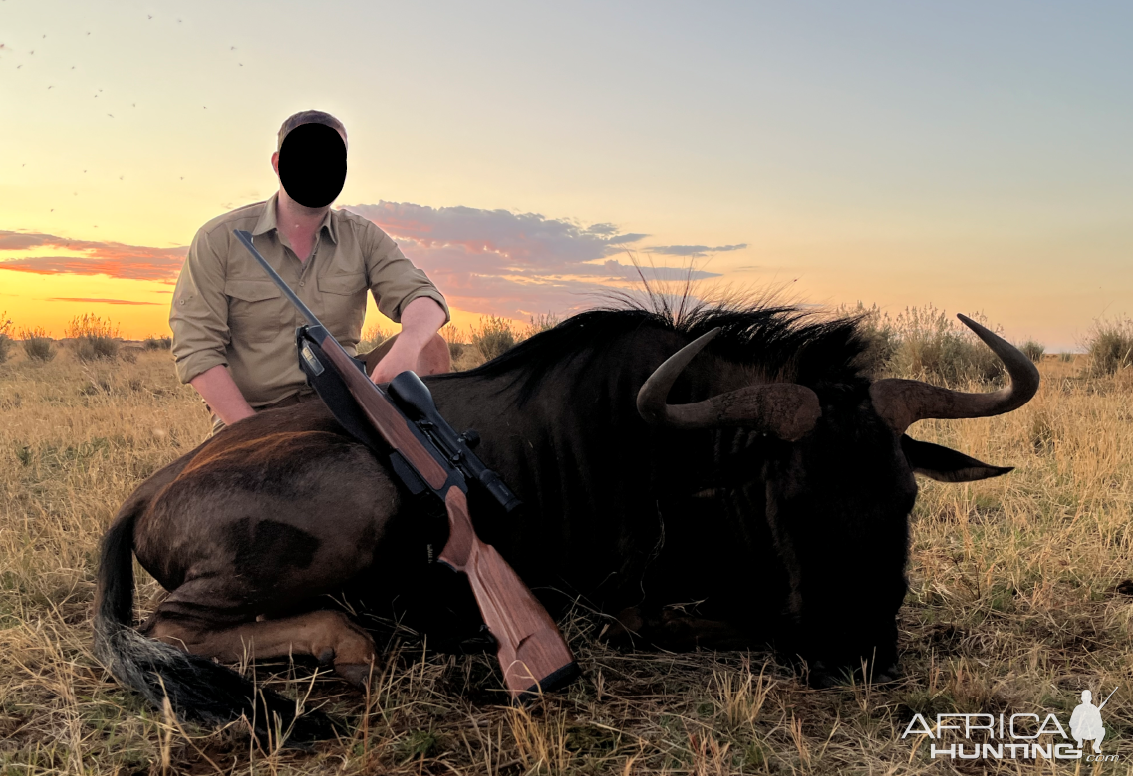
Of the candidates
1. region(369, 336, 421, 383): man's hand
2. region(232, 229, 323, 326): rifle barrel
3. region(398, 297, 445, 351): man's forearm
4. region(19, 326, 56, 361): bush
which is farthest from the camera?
region(19, 326, 56, 361): bush

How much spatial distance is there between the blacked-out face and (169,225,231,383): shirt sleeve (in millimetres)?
3413

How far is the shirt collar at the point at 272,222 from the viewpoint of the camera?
16.1ft

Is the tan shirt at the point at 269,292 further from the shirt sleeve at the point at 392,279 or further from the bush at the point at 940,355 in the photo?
the bush at the point at 940,355

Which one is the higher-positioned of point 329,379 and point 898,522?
point 329,379

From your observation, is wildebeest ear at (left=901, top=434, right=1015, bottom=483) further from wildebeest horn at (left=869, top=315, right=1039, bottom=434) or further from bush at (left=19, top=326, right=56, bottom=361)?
bush at (left=19, top=326, right=56, bottom=361)

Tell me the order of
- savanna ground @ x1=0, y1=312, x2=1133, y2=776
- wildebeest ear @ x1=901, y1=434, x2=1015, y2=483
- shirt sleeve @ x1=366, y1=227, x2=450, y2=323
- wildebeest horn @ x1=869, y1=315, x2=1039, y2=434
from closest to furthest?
1. savanna ground @ x1=0, y1=312, x2=1133, y2=776
2. wildebeest horn @ x1=869, y1=315, x2=1039, y2=434
3. wildebeest ear @ x1=901, y1=434, x2=1015, y2=483
4. shirt sleeve @ x1=366, y1=227, x2=450, y2=323

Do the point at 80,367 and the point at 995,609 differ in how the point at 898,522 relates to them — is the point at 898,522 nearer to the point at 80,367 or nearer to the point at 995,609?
the point at 995,609

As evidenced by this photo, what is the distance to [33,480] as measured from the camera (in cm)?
715

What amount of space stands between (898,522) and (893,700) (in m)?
0.72

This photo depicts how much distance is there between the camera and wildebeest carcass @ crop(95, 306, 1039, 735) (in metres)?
2.98

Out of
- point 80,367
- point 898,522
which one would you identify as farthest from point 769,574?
point 80,367

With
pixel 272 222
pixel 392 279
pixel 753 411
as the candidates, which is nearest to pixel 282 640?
pixel 753 411

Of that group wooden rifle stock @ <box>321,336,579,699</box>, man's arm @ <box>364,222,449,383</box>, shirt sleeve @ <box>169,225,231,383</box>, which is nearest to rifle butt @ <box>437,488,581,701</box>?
wooden rifle stock @ <box>321,336,579,699</box>

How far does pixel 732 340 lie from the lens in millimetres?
3611
